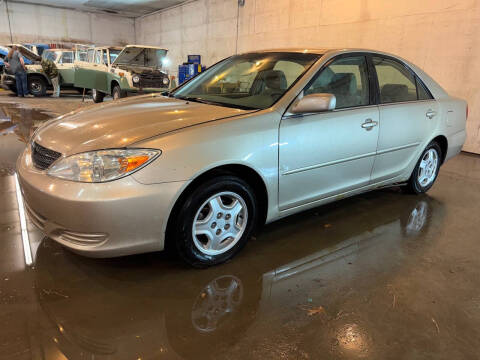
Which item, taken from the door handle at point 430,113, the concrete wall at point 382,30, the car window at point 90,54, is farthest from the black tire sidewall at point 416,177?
the car window at point 90,54

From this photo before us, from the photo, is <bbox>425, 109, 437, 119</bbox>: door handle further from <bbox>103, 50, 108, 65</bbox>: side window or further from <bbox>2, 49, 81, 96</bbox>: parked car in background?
<bbox>2, 49, 81, 96</bbox>: parked car in background

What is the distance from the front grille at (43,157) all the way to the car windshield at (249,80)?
3.80 ft

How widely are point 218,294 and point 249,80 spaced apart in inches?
71.8

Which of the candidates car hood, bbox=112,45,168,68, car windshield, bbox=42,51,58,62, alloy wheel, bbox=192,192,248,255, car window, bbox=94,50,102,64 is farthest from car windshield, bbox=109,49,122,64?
alloy wheel, bbox=192,192,248,255

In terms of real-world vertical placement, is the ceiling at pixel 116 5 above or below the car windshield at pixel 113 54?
above

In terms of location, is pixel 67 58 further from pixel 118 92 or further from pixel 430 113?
pixel 430 113

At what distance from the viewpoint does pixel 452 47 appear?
20.3 feet

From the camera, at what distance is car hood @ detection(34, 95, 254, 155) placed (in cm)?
200

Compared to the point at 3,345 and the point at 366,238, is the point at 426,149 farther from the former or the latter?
the point at 3,345

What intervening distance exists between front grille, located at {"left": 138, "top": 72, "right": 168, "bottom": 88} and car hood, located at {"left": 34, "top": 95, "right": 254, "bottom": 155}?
7817 mm

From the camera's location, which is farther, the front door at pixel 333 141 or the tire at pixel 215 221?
the front door at pixel 333 141

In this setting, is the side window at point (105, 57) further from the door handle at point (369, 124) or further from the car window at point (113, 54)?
the door handle at point (369, 124)

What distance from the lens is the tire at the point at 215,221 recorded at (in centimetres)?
207

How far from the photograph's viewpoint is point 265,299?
2.04 m
